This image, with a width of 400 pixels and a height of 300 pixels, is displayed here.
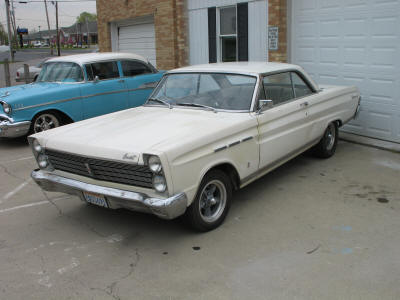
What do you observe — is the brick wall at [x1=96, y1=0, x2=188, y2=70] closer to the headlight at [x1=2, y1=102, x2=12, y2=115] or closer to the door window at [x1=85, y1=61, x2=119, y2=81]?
the door window at [x1=85, y1=61, x2=119, y2=81]

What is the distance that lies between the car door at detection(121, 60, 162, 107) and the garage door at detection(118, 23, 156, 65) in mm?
4618

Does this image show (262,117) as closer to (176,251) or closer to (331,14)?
(176,251)

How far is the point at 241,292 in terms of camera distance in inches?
131

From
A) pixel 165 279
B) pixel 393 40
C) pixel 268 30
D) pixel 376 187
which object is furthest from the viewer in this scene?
pixel 268 30

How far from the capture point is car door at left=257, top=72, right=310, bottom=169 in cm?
497

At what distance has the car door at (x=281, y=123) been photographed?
4.97 meters

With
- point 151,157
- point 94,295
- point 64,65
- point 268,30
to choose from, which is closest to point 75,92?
point 64,65

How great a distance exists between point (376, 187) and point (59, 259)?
157 inches

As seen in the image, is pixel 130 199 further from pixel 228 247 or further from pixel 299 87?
pixel 299 87

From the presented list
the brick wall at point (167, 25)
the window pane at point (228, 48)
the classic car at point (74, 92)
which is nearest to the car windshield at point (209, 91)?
the classic car at point (74, 92)

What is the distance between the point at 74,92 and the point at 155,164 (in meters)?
5.24

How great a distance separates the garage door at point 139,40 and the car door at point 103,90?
525 centimetres

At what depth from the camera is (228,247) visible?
4.07 m

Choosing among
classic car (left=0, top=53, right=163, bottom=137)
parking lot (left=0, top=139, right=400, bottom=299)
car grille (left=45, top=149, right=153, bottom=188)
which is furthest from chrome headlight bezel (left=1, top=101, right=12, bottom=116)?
car grille (left=45, top=149, right=153, bottom=188)
